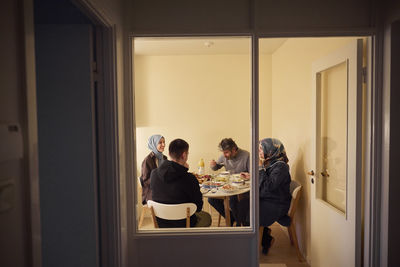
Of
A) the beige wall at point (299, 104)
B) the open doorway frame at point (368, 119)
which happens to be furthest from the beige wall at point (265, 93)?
the open doorway frame at point (368, 119)

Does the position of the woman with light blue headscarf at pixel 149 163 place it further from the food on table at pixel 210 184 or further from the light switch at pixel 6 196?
the light switch at pixel 6 196

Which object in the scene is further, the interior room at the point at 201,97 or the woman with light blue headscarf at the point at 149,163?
the interior room at the point at 201,97

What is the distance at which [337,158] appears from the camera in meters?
2.35

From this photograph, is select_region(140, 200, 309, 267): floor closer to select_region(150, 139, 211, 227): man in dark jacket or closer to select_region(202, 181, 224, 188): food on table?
select_region(202, 181, 224, 188): food on table

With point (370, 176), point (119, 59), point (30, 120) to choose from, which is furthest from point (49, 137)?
point (370, 176)

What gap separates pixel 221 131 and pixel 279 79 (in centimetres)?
122

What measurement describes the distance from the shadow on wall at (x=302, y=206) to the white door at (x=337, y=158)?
376 mm

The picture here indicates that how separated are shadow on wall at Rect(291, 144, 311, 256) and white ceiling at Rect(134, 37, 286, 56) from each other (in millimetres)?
1605

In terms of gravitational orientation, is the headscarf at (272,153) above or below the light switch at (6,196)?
below

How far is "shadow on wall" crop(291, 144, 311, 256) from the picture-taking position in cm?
305

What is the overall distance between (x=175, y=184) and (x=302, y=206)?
66.0 inches

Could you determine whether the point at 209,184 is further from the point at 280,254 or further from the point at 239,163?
the point at 280,254

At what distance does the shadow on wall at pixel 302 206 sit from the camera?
10.0 ft

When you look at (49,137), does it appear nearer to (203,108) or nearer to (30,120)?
(30,120)
